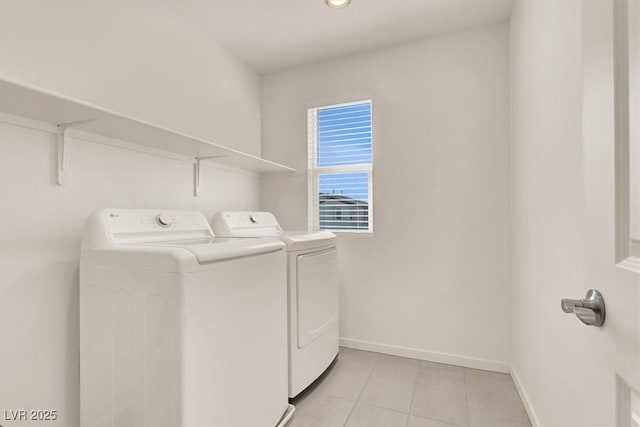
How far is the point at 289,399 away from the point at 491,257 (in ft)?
5.46

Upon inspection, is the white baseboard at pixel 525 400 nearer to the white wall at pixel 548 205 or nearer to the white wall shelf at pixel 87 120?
the white wall at pixel 548 205

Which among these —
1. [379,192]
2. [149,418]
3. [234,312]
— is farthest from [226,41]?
[149,418]

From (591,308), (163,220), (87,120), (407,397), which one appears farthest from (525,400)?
(87,120)

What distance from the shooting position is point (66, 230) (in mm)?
1333

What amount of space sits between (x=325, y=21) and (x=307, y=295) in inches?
74.9

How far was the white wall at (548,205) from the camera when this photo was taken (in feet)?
3.41

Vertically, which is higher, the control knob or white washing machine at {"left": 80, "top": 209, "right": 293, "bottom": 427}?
the control knob

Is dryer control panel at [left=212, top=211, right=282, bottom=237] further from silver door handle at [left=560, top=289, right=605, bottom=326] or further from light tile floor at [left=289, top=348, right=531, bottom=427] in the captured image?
silver door handle at [left=560, top=289, right=605, bottom=326]

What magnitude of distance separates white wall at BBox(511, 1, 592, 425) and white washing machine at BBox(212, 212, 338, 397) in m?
1.18

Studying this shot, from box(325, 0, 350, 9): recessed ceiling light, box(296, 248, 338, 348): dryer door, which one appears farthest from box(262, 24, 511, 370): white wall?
box(325, 0, 350, 9): recessed ceiling light

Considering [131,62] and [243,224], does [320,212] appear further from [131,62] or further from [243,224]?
[131,62]

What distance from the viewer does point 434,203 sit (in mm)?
2275

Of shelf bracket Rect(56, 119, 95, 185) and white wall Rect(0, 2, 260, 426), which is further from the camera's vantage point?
shelf bracket Rect(56, 119, 95, 185)

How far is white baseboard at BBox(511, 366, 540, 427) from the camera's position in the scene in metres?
1.51
